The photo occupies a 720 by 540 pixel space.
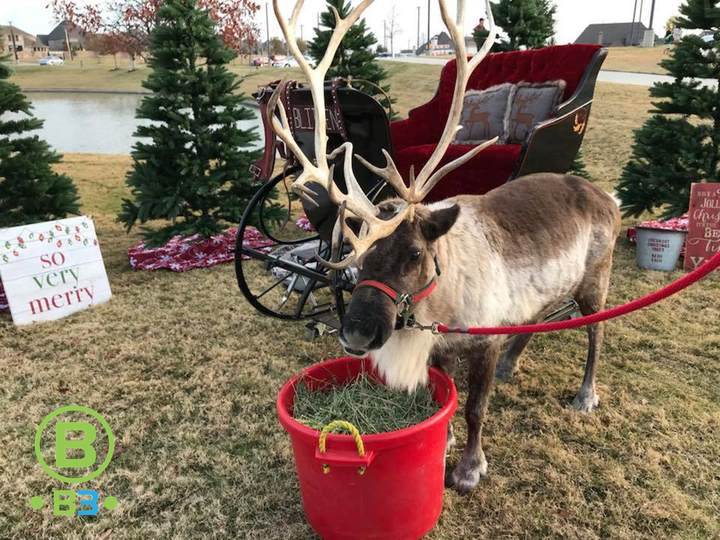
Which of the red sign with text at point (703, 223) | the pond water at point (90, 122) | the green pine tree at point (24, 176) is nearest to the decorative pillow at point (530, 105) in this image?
the red sign with text at point (703, 223)

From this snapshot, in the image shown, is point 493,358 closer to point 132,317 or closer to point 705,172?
point 132,317

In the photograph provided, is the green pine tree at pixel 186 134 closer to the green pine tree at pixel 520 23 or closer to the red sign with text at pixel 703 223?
the green pine tree at pixel 520 23

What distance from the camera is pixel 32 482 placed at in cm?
251

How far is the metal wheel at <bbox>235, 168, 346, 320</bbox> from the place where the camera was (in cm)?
324

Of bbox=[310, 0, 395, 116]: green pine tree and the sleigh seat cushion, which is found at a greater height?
bbox=[310, 0, 395, 116]: green pine tree

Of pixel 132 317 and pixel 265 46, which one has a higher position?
pixel 265 46

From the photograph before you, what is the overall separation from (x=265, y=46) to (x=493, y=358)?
5987cm

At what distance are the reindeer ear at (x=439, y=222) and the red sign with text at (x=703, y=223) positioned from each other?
4.08 meters

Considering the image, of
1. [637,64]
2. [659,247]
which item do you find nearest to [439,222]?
[659,247]

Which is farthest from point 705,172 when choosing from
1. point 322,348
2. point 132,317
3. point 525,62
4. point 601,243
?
point 132,317

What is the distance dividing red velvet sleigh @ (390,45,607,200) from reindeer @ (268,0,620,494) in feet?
2.03

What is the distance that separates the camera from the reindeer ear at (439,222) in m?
1.98

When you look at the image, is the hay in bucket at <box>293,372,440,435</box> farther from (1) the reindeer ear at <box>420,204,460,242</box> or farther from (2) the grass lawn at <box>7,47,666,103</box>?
(2) the grass lawn at <box>7,47,666,103</box>

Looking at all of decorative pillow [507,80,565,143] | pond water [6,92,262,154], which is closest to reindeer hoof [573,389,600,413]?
decorative pillow [507,80,565,143]
